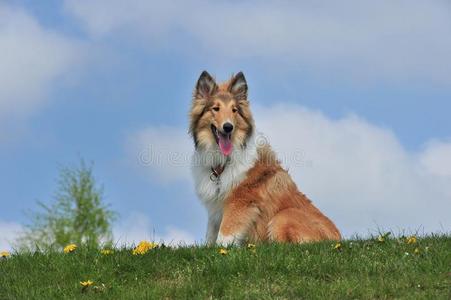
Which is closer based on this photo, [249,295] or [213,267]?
[249,295]

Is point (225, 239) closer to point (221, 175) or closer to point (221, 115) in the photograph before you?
point (221, 175)

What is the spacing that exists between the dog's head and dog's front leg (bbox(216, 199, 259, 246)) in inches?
39.3

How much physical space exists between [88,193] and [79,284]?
48.3 ft

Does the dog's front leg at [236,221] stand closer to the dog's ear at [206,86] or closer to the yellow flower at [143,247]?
the yellow flower at [143,247]

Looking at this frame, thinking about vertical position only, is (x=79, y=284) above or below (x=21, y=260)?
below

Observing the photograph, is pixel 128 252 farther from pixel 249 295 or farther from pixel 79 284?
pixel 249 295

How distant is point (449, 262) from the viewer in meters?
8.55

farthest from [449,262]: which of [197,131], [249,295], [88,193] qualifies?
[88,193]

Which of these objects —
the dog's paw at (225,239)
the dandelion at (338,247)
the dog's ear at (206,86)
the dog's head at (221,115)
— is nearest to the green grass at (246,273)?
the dandelion at (338,247)

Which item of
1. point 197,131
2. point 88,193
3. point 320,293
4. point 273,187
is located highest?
point 88,193

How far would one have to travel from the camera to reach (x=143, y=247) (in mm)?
9445

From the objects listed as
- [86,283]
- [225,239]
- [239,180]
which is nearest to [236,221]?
[225,239]

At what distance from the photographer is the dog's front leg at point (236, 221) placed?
1096 cm

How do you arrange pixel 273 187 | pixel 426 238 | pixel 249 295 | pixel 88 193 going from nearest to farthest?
pixel 249 295
pixel 426 238
pixel 273 187
pixel 88 193
